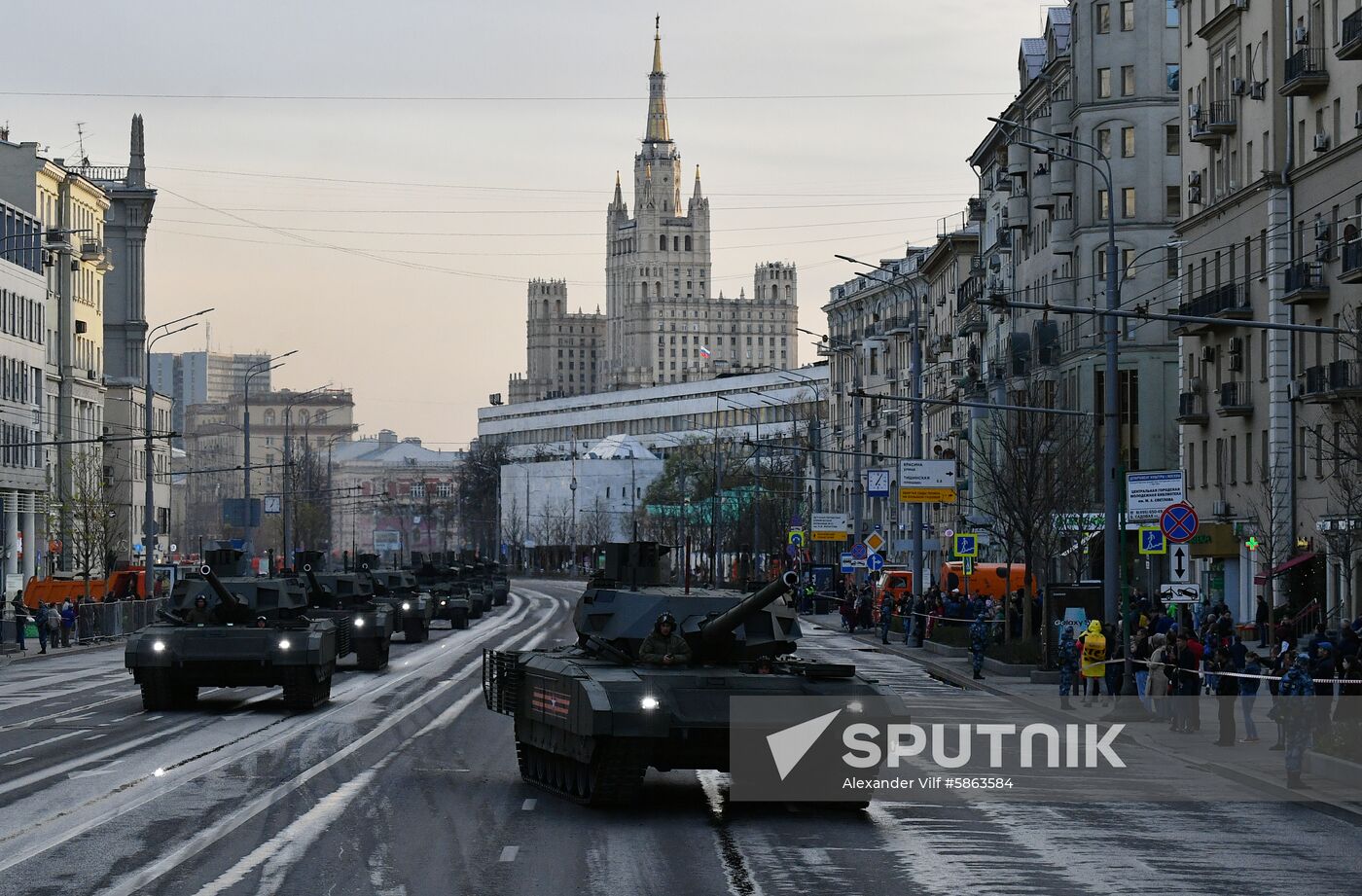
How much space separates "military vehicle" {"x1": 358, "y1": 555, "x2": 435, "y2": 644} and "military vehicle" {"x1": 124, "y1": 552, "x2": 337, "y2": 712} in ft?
72.5

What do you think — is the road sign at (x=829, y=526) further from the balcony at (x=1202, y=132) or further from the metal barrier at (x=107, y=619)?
the metal barrier at (x=107, y=619)

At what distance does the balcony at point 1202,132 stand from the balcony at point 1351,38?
33.9ft

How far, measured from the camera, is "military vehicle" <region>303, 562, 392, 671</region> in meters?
41.8

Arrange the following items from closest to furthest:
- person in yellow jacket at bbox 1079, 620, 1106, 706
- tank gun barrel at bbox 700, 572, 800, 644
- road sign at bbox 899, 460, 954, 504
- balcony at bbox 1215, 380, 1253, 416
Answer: tank gun barrel at bbox 700, 572, 800, 644, person in yellow jacket at bbox 1079, 620, 1106, 706, balcony at bbox 1215, 380, 1253, 416, road sign at bbox 899, 460, 954, 504

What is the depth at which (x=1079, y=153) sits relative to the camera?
70.4 m

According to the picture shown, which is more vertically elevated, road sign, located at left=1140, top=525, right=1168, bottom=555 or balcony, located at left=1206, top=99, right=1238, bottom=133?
balcony, located at left=1206, top=99, right=1238, bottom=133

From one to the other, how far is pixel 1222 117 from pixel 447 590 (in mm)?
28277

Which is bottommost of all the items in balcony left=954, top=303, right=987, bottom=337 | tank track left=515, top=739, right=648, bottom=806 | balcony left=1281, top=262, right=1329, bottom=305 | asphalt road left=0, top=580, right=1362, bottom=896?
asphalt road left=0, top=580, right=1362, bottom=896

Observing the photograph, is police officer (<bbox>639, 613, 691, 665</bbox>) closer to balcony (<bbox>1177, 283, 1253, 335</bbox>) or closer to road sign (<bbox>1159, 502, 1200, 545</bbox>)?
road sign (<bbox>1159, 502, 1200, 545</bbox>)

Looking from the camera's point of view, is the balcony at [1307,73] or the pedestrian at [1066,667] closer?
the pedestrian at [1066,667]

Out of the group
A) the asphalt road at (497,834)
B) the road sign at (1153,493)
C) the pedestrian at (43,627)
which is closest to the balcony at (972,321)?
the pedestrian at (43,627)

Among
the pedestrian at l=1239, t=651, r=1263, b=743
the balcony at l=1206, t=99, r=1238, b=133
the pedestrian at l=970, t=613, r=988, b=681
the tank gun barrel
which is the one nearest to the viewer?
the tank gun barrel

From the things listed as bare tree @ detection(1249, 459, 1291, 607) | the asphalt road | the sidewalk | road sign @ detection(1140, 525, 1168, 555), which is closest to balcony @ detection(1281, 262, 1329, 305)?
bare tree @ detection(1249, 459, 1291, 607)

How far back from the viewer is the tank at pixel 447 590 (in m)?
66.6
